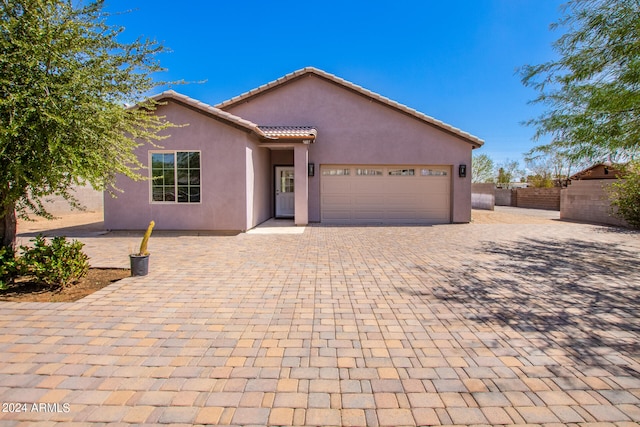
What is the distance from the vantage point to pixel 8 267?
4.98m

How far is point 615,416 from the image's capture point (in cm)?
239

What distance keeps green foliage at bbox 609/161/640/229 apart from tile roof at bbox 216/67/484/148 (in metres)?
5.29

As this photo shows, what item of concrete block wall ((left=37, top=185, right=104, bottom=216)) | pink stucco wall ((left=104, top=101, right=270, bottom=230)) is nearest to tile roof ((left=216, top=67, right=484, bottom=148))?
pink stucco wall ((left=104, top=101, right=270, bottom=230))

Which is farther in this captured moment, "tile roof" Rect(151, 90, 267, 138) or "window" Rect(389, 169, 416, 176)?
"window" Rect(389, 169, 416, 176)

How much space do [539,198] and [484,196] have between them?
17.0 ft

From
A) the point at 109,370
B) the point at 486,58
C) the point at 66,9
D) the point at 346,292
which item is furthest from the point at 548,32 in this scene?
the point at 109,370

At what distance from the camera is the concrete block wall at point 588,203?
14.7m

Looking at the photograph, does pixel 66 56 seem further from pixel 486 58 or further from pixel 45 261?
pixel 486 58

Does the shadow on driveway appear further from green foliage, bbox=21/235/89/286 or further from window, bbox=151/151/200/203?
window, bbox=151/151/200/203

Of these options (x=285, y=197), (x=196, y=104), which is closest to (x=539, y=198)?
(x=285, y=197)

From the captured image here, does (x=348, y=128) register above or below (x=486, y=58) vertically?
below

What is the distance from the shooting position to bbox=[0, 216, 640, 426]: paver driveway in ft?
8.16

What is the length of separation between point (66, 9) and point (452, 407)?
22.3ft

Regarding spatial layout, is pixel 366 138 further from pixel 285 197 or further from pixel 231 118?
pixel 231 118
